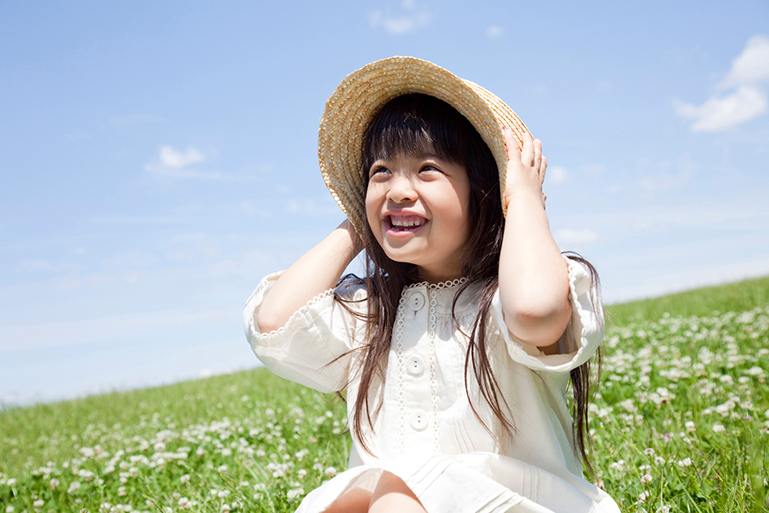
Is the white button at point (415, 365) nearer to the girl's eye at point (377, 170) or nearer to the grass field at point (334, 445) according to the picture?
the girl's eye at point (377, 170)

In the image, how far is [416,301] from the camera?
274cm

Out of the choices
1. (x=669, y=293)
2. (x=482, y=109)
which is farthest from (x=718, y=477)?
(x=669, y=293)

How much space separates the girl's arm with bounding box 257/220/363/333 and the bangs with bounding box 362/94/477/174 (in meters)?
0.45

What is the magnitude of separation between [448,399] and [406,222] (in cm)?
74

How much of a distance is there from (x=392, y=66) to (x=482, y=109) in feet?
1.58

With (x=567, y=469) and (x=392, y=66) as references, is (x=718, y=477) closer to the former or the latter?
(x=567, y=469)

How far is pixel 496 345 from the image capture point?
8.09ft

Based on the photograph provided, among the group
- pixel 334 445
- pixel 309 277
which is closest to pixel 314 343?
pixel 309 277

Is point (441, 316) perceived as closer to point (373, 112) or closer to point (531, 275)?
point (531, 275)

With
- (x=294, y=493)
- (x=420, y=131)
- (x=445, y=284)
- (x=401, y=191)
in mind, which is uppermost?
(x=420, y=131)

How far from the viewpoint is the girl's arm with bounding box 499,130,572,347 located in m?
2.14

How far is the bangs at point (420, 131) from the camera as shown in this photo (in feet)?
8.48

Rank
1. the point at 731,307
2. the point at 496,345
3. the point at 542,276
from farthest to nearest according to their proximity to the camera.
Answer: the point at 731,307 < the point at 496,345 < the point at 542,276

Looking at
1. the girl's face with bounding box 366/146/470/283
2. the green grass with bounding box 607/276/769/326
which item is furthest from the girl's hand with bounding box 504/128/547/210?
the green grass with bounding box 607/276/769/326
